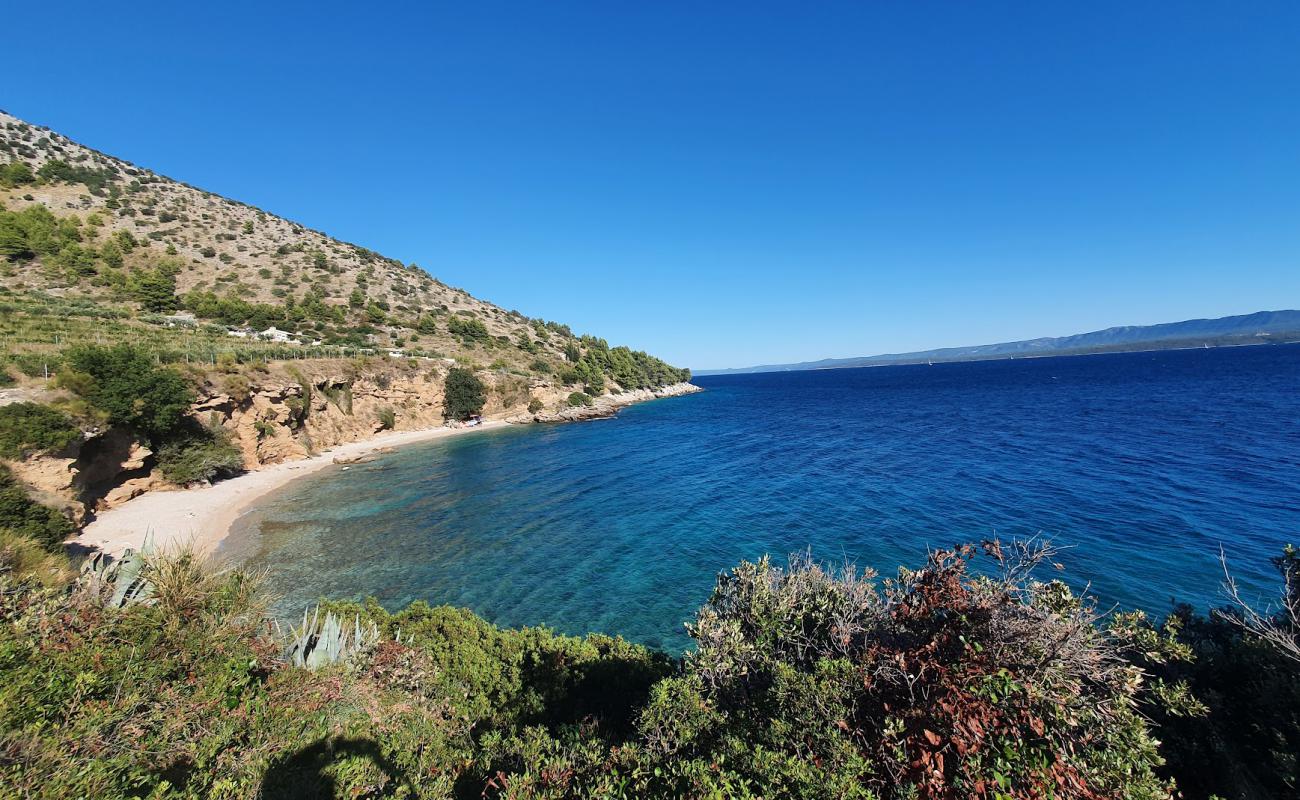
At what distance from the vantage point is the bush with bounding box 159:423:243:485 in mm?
25328

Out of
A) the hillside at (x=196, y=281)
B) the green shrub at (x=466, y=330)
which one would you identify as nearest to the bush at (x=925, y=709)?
the hillside at (x=196, y=281)

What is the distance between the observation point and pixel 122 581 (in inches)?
314

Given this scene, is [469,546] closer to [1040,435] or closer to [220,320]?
[1040,435]

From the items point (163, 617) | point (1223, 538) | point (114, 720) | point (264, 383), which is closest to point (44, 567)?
point (163, 617)

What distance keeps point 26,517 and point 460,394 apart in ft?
132

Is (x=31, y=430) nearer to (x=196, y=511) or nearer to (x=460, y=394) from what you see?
(x=196, y=511)

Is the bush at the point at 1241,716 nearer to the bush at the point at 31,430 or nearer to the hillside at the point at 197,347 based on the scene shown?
the hillside at the point at 197,347

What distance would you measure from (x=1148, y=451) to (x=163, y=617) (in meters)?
45.7

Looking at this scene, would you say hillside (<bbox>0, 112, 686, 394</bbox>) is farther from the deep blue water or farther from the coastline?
the deep blue water

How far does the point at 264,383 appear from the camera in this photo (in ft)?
108

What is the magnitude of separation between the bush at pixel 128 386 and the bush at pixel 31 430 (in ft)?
10.9

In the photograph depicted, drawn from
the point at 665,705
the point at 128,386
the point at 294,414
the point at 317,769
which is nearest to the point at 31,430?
the point at 128,386

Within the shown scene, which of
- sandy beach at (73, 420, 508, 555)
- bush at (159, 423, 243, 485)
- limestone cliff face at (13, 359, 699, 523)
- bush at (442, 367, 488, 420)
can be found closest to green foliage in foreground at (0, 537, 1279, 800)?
sandy beach at (73, 420, 508, 555)

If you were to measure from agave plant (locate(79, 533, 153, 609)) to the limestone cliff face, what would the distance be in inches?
560
